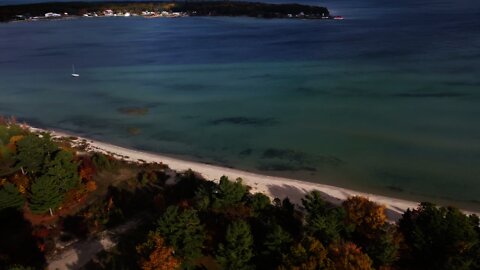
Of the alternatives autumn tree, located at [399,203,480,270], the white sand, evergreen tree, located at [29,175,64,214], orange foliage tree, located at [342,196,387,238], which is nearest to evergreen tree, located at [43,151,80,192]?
evergreen tree, located at [29,175,64,214]

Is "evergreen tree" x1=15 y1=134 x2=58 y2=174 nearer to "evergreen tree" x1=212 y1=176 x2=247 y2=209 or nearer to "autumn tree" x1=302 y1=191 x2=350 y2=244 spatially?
"evergreen tree" x1=212 y1=176 x2=247 y2=209

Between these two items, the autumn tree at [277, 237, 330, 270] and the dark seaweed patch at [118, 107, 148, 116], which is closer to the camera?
the autumn tree at [277, 237, 330, 270]

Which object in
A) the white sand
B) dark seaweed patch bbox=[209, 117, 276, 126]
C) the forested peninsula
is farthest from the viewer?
dark seaweed patch bbox=[209, 117, 276, 126]

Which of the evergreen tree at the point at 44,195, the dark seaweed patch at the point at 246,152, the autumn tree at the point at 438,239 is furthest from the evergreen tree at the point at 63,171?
the autumn tree at the point at 438,239

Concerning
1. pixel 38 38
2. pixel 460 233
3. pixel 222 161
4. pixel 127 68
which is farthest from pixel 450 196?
pixel 38 38

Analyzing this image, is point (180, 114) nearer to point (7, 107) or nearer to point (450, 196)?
point (7, 107)

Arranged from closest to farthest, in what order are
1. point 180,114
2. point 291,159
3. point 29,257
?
point 29,257 < point 291,159 < point 180,114

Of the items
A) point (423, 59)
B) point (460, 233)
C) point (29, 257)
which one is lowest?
point (29, 257)
